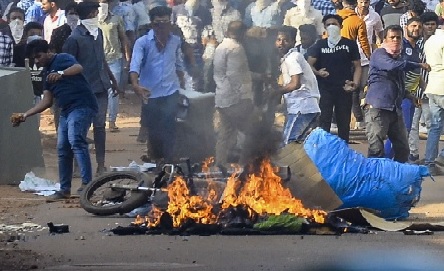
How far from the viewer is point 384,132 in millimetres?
13555

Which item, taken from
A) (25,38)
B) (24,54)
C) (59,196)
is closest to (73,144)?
(59,196)

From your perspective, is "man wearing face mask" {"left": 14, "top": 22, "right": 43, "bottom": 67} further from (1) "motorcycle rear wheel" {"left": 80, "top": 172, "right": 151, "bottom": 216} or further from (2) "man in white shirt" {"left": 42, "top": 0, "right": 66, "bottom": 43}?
(1) "motorcycle rear wheel" {"left": 80, "top": 172, "right": 151, "bottom": 216}

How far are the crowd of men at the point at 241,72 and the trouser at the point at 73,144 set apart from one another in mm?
10

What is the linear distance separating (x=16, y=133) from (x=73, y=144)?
1.82 m

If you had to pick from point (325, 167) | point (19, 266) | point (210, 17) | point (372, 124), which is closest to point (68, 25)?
point (210, 17)

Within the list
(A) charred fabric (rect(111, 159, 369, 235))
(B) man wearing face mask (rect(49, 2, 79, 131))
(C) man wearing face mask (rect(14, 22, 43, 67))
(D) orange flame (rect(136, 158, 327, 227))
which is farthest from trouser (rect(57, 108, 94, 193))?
(C) man wearing face mask (rect(14, 22, 43, 67))

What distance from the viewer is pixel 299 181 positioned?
11227 mm

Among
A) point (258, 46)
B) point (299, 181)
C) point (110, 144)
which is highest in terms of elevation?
point (258, 46)

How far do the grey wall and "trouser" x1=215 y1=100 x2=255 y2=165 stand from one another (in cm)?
225

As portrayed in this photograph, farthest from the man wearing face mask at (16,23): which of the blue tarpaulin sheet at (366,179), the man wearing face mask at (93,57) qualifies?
the blue tarpaulin sheet at (366,179)

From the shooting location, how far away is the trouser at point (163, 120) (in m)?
14.7

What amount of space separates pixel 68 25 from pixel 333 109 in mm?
3412

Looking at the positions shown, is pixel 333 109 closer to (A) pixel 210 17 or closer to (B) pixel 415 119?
(B) pixel 415 119

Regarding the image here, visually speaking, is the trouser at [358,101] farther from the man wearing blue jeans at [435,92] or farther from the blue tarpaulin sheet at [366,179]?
the blue tarpaulin sheet at [366,179]
